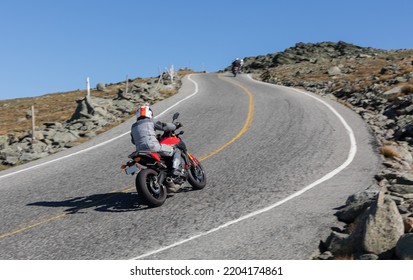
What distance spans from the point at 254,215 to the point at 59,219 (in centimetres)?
389

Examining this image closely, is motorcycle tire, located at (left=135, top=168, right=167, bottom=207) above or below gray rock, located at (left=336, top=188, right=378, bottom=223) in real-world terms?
above

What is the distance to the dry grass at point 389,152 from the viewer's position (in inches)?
513

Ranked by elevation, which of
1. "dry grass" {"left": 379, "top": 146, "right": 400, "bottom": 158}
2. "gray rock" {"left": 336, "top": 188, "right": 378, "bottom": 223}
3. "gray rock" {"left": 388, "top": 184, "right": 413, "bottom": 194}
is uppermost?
"dry grass" {"left": 379, "top": 146, "right": 400, "bottom": 158}

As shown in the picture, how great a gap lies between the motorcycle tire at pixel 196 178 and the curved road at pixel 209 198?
8.3 inches

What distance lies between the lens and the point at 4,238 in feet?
28.2

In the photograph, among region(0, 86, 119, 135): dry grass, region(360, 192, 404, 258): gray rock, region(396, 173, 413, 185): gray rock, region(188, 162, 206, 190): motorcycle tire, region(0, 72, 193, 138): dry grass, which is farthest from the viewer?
region(0, 86, 119, 135): dry grass

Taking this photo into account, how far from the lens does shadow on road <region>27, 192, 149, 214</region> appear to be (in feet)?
32.4

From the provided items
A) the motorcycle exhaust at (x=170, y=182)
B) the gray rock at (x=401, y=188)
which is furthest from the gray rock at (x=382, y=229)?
the motorcycle exhaust at (x=170, y=182)

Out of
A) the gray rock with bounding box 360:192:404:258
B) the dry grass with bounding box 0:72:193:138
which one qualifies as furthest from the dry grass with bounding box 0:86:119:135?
the gray rock with bounding box 360:192:404:258

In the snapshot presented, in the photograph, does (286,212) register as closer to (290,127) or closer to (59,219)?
(59,219)

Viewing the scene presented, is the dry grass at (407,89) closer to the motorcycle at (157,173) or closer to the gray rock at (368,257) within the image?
the motorcycle at (157,173)

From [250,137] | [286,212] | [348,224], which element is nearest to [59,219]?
[286,212]

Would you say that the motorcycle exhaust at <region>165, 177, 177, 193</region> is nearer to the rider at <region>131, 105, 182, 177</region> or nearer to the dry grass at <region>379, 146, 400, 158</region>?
the rider at <region>131, 105, 182, 177</region>

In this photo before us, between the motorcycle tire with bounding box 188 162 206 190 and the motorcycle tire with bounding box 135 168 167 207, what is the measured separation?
102 cm
